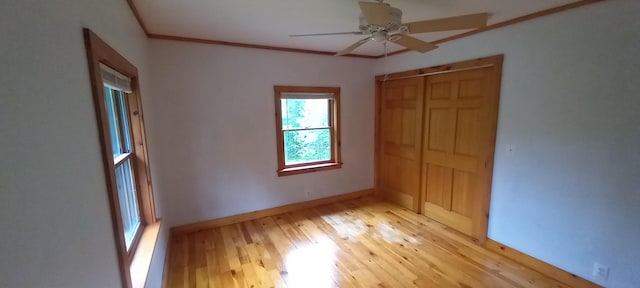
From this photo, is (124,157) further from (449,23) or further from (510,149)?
(510,149)

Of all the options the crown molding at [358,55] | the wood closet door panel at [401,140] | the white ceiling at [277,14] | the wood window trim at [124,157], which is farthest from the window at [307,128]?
the wood window trim at [124,157]

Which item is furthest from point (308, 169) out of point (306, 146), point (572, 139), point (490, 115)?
point (572, 139)

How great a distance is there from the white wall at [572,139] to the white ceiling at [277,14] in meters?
0.30

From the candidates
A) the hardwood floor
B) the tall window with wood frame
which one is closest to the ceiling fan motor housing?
the tall window with wood frame

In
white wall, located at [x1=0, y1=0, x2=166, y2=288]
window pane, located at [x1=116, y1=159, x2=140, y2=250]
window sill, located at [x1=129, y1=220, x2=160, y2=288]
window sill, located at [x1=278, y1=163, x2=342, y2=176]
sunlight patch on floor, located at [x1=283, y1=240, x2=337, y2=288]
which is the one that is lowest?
sunlight patch on floor, located at [x1=283, y1=240, x2=337, y2=288]

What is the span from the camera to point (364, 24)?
180 centimetres

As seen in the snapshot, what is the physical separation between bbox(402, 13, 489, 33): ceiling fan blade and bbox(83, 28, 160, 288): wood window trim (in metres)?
1.70

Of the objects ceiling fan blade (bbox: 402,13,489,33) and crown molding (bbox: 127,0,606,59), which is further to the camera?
crown molding (bbox: 127,0,606,59)

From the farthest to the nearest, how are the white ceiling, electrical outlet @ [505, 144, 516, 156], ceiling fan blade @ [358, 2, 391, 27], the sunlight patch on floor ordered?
electrical outlet @ [505, 144, 516, 156], the sunlight patch on floor, the white ceiling, ceiling fan blade @ [358, 2, 391, 27]

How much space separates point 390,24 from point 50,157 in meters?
1.78

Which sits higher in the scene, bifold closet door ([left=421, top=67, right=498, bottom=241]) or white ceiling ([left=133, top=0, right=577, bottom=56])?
white ceiling ([left=133, top=0, right=577, bottom=56])

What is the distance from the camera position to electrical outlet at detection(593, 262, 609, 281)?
6.60 ft

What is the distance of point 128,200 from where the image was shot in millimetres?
1885

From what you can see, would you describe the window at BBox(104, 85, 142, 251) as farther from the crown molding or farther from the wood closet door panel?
the wood closet door panel
